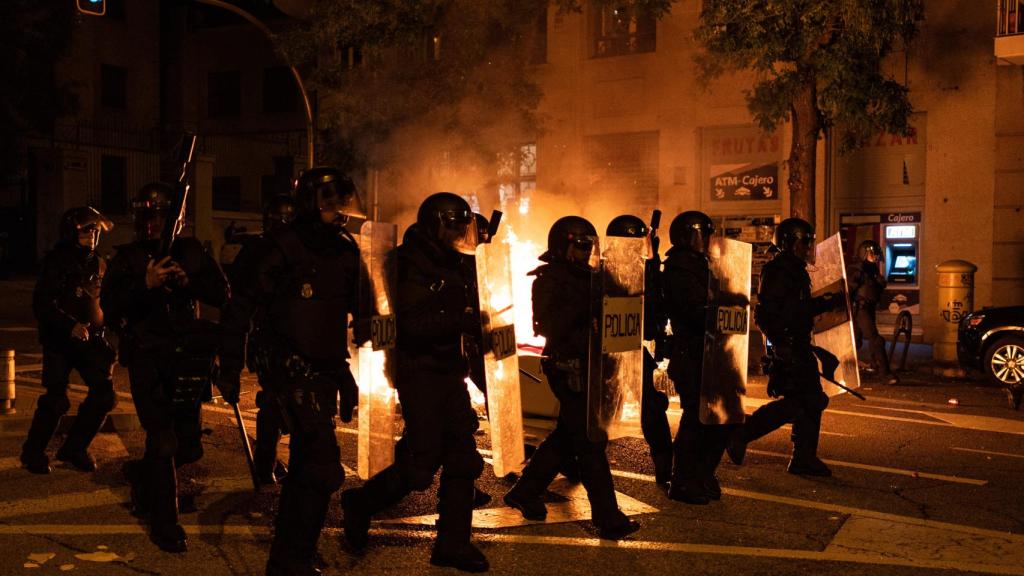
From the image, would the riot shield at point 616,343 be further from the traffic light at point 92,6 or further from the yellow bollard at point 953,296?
the traffic light at point 92,6

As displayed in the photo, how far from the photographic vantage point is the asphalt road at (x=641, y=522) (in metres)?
5.05

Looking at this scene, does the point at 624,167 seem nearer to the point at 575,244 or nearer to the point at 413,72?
the point at 413,72

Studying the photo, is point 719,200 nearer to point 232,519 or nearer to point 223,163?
point 232,519

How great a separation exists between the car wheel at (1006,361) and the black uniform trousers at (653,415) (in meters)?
7.19

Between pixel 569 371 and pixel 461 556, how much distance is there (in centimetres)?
120

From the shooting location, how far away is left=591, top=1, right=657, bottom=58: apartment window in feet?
65.9

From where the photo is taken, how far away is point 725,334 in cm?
632

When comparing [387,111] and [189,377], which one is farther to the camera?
[387,111]

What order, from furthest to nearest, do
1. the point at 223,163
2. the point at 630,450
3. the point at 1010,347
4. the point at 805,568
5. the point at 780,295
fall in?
the point at 223,163 → the point at 1010,347 → the point at 630,450 → the point at 780,295 → the point at 805,568

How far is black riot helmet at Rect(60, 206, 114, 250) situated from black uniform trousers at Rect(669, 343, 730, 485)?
3.73m

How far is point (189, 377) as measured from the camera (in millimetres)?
5301

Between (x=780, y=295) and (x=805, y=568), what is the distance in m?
2.25

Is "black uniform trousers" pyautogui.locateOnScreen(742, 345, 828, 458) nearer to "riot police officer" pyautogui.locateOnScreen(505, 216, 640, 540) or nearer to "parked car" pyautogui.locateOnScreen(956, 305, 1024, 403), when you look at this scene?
"riot police officer" pyautogui.locateOnScreen(505, 216, 640, 540)

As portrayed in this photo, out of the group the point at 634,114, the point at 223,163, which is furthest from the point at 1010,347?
the point at 223,163
